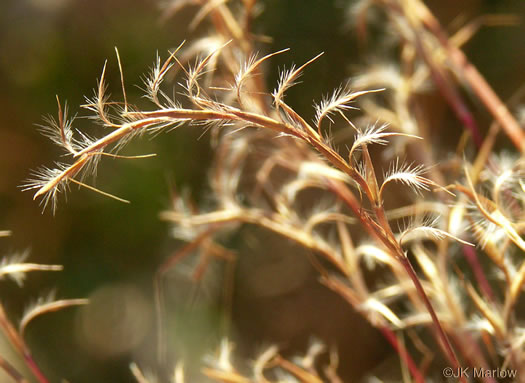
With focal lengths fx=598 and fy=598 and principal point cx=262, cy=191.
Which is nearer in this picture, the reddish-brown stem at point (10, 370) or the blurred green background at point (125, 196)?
the reddish-brown stem at point (10, 370)

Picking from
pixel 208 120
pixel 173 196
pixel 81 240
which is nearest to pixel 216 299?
pixel 81 240

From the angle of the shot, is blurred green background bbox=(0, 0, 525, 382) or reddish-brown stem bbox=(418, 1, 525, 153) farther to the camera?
blurred green background bbox=(0, 0, 525, 382)

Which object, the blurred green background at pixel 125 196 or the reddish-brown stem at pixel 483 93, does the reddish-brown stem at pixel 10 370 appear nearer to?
the reddish-brown stem at pixel 483 93

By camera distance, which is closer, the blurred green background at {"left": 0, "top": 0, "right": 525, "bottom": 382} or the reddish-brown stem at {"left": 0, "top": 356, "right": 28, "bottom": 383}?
the reddish-brown stem at {"left": 0, "top": 356, "right": 28, "bottom": 383}

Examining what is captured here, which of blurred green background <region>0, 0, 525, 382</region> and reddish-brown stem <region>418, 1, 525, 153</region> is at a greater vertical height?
reddish-brown stem <region>418, 1, 525, 153</region>

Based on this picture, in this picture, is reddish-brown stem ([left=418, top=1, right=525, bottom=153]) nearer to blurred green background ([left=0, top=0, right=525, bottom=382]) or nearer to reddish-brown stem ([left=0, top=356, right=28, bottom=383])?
reddish-brown stem ([left=0, top=356, right=28, bottom=383])

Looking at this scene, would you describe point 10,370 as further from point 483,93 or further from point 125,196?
point 125,196

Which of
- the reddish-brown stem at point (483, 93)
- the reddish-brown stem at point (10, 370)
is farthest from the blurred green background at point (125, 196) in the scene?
the reddish-brown stem at point (10, 370)

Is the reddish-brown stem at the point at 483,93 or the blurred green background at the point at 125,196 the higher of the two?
the reddish-brown stem at the point at 483,93

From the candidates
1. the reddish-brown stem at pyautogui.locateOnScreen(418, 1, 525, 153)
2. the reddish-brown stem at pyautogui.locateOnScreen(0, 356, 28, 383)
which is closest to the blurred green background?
the reddish-brown stem at pyautogui.locateOnScreen(418, 1, 525, 153)

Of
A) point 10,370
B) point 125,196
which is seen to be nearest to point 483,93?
point 10,370
